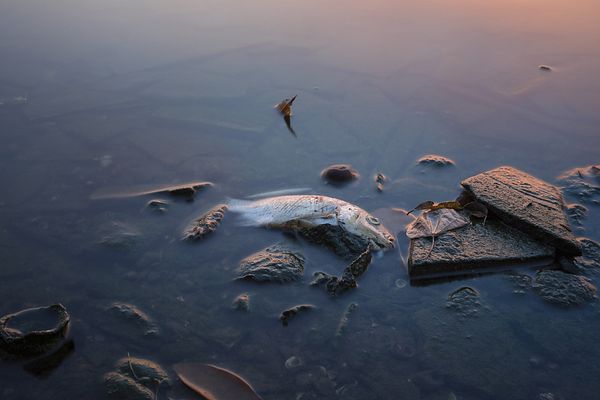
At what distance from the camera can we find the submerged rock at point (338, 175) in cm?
263

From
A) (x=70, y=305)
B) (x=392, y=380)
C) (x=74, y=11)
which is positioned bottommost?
(x=392, y=380)

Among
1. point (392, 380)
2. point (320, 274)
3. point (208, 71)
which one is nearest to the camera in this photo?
point (392, 380)

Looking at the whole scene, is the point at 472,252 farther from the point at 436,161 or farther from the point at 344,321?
the point at 436,161

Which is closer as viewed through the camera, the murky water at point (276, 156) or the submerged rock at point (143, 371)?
the submerged rock at point (143, 371)

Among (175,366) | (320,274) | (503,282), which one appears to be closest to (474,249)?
(503,282)

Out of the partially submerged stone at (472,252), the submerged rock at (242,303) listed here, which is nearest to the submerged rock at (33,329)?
the submerged rock at (242,303)

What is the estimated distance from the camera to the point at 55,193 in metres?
2.53

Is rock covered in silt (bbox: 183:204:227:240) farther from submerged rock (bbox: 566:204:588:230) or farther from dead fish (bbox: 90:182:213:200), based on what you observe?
submerged rock (bbox: 566:204:588:230)

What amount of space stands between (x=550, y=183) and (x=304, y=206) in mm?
1341

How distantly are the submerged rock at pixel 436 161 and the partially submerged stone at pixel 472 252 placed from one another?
2.12 feet

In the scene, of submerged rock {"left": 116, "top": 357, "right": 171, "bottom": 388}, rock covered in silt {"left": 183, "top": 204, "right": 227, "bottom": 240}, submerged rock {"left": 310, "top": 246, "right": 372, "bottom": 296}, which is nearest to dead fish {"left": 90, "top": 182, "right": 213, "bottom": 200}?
rock covered in silt {"left": 183, "top": 204, "right": 227, "bottom": 240}

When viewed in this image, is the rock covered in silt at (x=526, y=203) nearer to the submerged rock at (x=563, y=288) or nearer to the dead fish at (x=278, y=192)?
the submerged rock at (x=563, y=288)

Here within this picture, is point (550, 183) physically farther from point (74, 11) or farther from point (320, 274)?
point (74, 11)

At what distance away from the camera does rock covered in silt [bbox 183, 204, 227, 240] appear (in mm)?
2252
